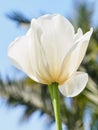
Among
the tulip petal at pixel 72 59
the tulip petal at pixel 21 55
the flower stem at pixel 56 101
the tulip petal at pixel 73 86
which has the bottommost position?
the tulip petal at pixel 73 86

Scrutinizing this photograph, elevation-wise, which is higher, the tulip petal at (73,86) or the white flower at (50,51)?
the white flower at (50,51)

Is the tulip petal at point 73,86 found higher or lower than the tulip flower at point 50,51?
lower

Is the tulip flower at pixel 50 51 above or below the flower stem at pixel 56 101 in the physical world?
above

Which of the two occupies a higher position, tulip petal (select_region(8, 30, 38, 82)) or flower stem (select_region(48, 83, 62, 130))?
tulip petal (select_region(8, 30, 38, 82))

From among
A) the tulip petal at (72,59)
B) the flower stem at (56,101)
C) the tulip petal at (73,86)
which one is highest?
the tulip petal at (72,59)

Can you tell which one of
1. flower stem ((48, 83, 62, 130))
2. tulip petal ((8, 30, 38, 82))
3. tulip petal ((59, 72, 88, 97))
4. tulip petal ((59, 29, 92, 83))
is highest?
tulip petal ((8, 30, 38, 82))

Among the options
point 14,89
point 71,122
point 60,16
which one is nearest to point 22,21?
point 14,89
